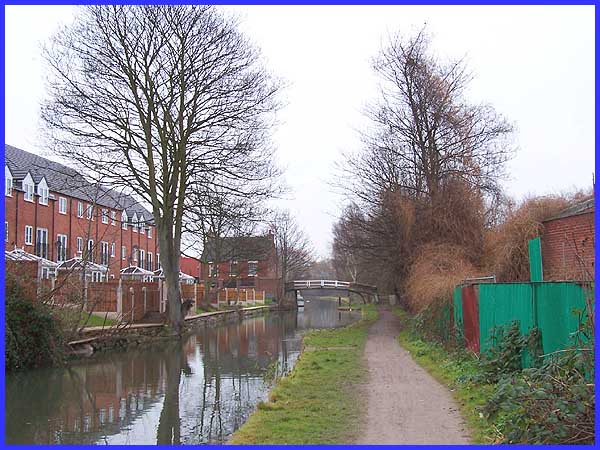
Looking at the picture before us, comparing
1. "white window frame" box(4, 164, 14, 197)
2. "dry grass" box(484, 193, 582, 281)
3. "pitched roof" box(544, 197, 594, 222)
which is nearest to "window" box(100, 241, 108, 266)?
"white window frame" box(4, 164, 14, 197)

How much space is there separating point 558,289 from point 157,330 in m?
20.9

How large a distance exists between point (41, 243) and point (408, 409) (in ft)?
117

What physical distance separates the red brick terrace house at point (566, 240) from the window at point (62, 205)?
108ft

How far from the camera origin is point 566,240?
17.0 metres

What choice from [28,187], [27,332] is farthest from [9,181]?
[27,332]

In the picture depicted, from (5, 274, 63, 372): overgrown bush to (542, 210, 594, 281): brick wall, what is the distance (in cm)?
1245

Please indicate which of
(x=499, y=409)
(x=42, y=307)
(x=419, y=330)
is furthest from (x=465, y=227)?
(x=499, y=409)

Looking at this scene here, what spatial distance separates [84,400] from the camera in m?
14.2

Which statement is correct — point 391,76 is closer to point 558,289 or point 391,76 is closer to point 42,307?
point 42,307

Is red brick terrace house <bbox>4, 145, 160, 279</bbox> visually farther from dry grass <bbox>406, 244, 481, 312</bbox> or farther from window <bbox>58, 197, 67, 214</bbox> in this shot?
dry grass <bbox>406, 244, 481, 312</bbox>

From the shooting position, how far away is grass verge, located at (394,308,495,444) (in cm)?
818

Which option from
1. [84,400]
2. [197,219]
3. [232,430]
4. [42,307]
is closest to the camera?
[232,430]

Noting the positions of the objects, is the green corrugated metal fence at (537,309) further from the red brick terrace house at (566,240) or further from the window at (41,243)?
the window at (41,243)

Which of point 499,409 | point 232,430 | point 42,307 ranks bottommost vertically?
point 232,430
